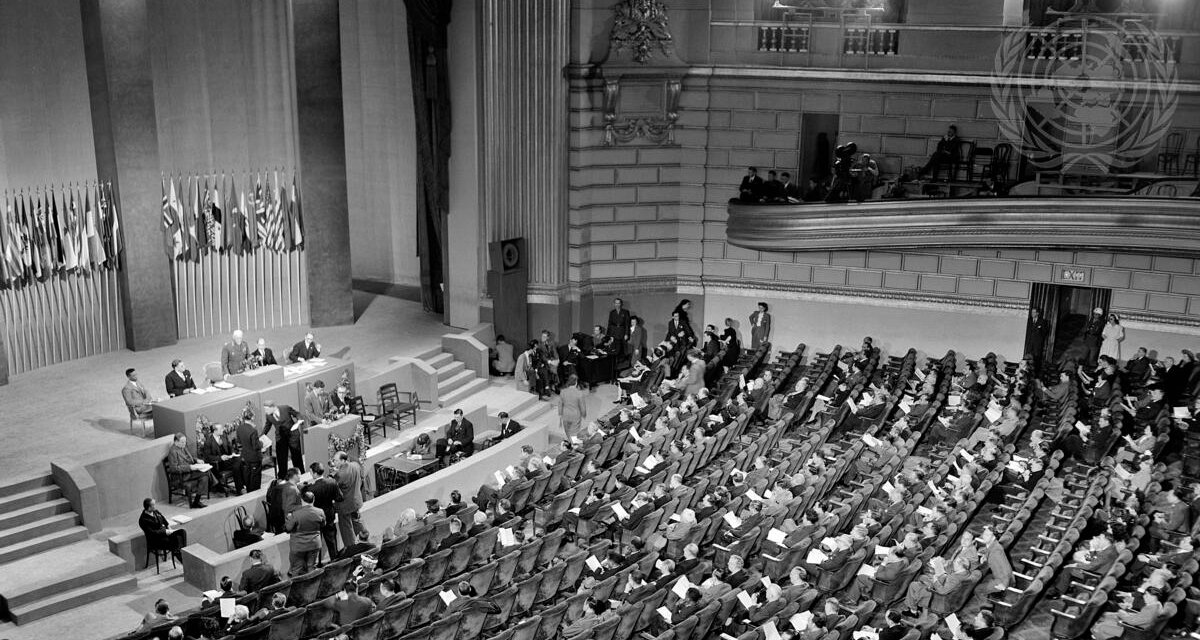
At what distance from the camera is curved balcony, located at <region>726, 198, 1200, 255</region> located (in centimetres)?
2183

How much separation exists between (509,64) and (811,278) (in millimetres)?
Result: 7661

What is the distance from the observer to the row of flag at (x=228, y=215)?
23922 mm

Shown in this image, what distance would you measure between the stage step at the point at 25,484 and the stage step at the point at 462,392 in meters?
6.97

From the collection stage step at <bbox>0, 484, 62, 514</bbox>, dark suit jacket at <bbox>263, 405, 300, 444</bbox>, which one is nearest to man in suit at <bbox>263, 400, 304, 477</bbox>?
dark suit jacket at <bbox>263, 405, 300, 444</bbox>

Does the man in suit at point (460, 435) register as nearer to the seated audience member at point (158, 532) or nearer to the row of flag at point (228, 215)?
the seated audience member at point (158, 532)

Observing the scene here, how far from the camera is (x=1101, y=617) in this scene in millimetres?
13562

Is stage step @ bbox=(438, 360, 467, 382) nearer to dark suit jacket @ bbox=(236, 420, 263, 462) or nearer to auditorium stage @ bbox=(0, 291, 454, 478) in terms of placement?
auditorium stage @ bbox=(0, 291, 454, 478)

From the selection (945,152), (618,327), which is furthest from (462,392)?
(945,152)

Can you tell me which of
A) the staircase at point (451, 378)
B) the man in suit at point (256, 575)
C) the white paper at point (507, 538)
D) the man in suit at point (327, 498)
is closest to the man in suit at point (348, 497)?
the man in suit at point (327, 498)

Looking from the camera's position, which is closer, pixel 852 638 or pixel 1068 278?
pixel 852 638

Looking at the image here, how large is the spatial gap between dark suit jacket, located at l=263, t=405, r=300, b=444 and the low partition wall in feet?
4.97

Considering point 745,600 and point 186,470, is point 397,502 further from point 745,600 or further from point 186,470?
point 745,600

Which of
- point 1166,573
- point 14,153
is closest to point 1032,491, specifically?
point 1166,573

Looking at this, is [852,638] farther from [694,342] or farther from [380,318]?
[380,318]
